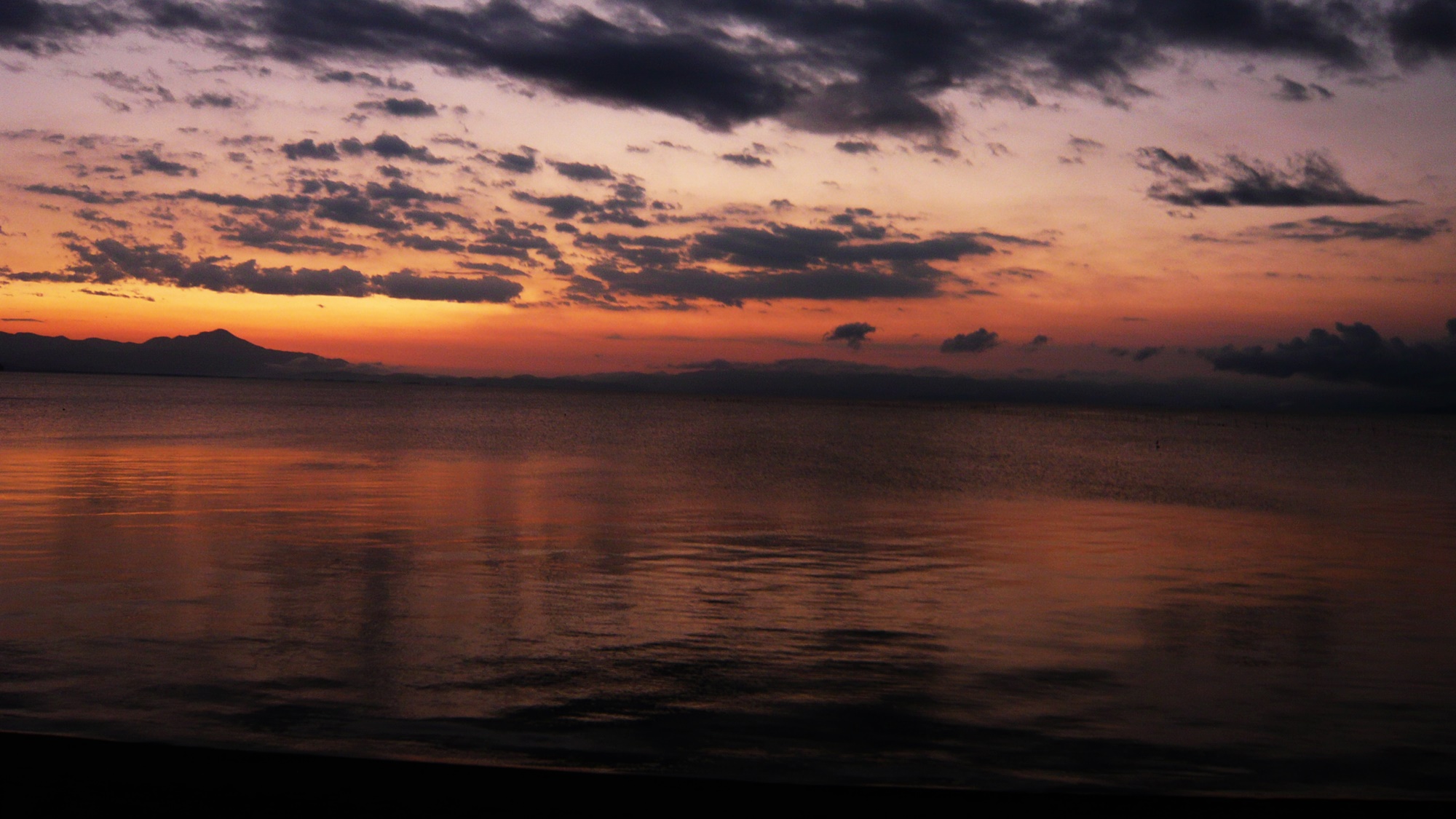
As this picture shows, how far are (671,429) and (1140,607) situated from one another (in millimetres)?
88567

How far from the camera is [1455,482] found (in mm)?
49750

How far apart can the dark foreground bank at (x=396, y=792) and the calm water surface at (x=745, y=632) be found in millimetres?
1301

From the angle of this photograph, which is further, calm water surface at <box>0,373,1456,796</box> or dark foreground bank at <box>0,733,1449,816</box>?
calm water surface at <box>0,373,1456,796</box>

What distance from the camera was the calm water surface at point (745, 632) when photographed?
9172 mm

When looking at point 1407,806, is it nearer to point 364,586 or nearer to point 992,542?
point 364,586

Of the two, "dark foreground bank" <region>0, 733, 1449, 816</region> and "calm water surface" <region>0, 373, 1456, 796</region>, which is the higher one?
"dark foreground bank" <region>0, 733, 1449, 816</region>

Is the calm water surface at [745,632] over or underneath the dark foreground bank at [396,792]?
underneath

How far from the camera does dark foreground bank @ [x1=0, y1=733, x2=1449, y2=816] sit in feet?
21.5

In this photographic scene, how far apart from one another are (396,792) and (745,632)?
7.40 metres

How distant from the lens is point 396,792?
6.73 m

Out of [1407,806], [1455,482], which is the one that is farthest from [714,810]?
[1455,482]

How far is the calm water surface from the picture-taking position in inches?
361

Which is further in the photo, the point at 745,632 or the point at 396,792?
the point at 745,632

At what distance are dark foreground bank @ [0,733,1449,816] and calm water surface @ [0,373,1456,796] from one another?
130cm
